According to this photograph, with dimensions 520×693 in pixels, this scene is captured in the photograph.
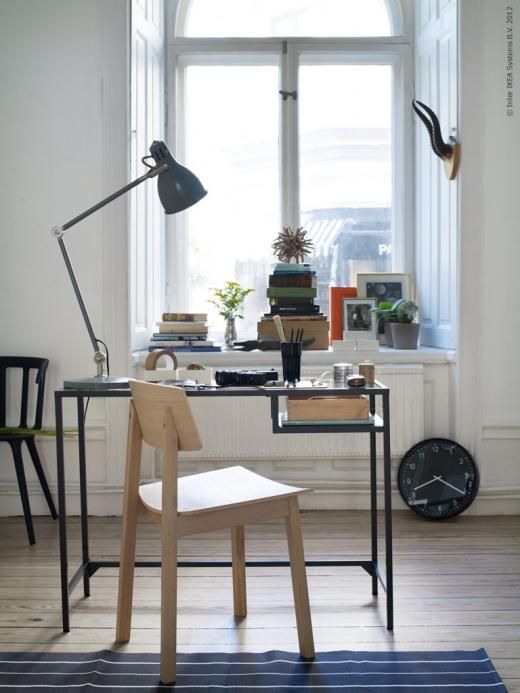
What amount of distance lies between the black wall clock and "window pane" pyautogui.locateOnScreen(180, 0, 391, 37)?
233 cm

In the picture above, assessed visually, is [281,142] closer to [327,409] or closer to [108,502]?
[108,502]

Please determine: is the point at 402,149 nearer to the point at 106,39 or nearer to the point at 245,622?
the point at 106,39

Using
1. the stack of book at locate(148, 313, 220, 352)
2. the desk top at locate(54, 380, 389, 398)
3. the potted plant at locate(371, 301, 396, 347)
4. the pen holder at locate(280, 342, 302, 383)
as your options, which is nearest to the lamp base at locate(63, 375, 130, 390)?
the desk top at locate(54, 380, 389, 398)

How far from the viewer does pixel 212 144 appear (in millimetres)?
4508

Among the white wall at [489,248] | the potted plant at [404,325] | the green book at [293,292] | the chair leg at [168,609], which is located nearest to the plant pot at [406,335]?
the potted plant at [404,325]

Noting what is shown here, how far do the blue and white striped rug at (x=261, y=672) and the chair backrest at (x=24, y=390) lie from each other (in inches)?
61.9

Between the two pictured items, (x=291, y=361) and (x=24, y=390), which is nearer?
(x=291, y=361)

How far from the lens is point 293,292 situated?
13.4 feet

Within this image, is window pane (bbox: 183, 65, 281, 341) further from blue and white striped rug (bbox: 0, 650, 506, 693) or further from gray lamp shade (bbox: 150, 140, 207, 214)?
blue and white striped rug (bbox: 0, 650, 506, 693)

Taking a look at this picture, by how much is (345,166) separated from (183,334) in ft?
4.48

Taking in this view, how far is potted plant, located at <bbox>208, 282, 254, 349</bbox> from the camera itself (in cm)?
421

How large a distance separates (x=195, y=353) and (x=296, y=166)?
1248mm

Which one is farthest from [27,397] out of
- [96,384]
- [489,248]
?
[489,248]

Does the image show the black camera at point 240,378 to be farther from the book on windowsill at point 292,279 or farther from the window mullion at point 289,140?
the window mullion at point 289,140
